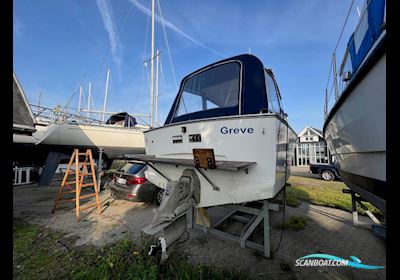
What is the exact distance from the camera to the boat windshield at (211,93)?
2.82 metres

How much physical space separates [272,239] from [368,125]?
2392mm

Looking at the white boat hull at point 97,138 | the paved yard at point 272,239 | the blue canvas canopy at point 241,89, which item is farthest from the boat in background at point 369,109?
the white boat hull at point 97,138

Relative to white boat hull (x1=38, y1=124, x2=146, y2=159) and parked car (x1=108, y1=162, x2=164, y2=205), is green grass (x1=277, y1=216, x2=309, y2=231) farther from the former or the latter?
white boat hull (x1=38, y1=124, x2=146, y2=159)

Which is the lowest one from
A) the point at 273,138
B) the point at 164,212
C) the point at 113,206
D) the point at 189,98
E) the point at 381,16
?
the point at 113,206

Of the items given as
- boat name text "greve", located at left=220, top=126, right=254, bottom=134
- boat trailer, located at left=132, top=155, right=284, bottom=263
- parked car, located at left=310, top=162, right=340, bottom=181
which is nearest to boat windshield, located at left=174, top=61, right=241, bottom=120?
boat name text "greve", located at left=220, top=126, right=254, bottom=134

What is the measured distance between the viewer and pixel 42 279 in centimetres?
223

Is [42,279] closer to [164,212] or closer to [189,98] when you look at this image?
[164,212]

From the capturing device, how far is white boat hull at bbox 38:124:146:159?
7457mm

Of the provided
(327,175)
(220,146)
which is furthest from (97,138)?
(327,175)

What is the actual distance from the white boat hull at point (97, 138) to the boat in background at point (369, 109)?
865 centimetres

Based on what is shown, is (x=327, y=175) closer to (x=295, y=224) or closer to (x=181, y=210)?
(x=295, y=224)

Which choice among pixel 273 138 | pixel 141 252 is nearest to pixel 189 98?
pixel 273 138

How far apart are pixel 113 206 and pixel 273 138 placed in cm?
498
